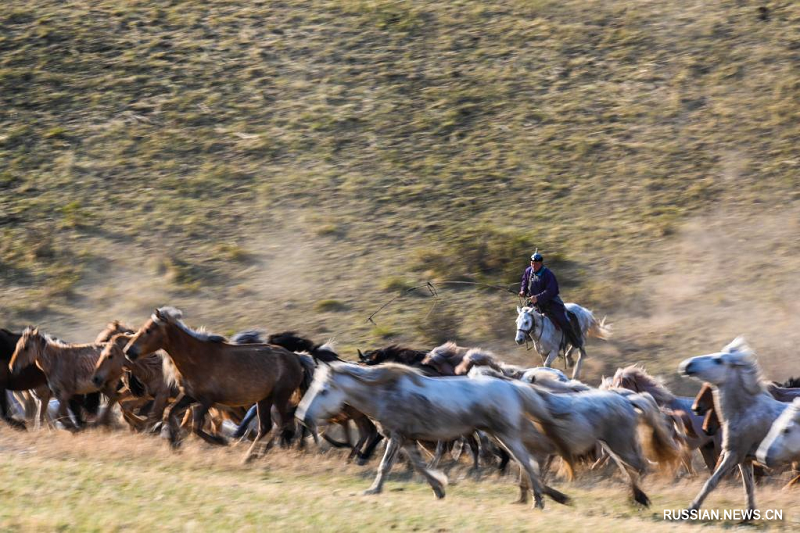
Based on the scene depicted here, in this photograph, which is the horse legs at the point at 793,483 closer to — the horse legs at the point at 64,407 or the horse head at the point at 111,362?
the horse head at the point at 111,362

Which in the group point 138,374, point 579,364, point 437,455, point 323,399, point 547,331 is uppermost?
point 323,399

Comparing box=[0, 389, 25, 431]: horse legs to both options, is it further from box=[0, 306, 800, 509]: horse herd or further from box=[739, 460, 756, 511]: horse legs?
box=[739, 460, 756, 511]: horse legs

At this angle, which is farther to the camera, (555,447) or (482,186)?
(482,186)

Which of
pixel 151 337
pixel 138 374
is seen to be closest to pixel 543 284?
pixel 138 374

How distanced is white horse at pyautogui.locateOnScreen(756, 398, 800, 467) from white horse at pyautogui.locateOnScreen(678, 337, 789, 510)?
0.36 meters

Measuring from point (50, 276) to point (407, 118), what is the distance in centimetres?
1079

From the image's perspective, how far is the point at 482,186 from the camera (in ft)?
92.0

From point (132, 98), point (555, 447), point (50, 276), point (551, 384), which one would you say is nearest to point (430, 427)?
point (555, 447)

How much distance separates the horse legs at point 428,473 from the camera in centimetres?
1026

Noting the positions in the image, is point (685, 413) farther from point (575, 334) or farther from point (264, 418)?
point (575, 334)

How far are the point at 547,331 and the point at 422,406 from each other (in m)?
9.61

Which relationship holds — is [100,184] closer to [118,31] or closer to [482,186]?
[118,31]

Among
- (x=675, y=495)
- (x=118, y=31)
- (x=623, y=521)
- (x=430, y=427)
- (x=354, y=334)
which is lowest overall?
(x=354, y=334)

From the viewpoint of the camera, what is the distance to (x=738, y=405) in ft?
33.7
